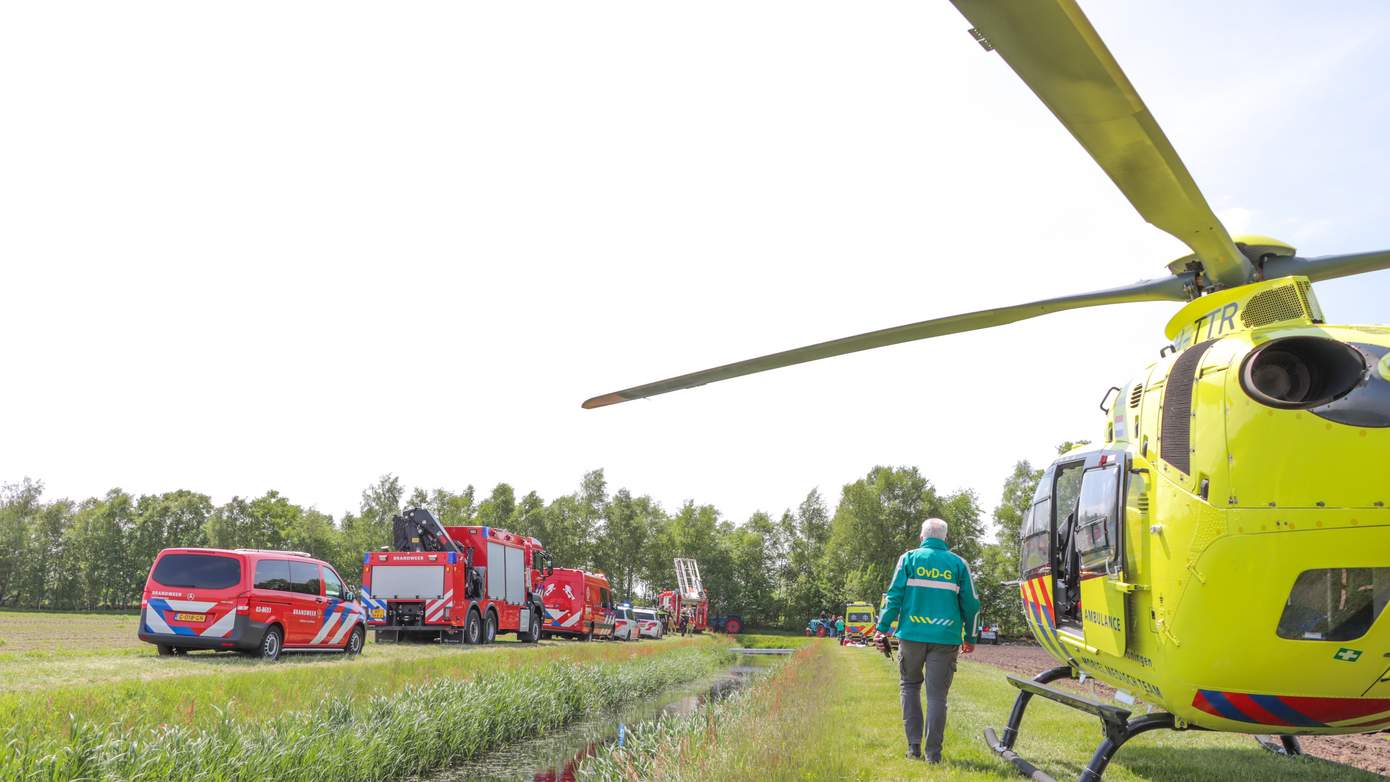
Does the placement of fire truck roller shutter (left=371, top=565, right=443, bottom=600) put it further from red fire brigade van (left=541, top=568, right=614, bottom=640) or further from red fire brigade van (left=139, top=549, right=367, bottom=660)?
red fire brigade van (left=541, top=568, right=614, bottom=640)

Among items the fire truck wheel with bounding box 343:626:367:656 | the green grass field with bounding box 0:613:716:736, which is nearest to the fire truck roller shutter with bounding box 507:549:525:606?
the fire truck wheel with bounding box 343:626:367:656

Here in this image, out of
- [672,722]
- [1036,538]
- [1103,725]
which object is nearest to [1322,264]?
[1036,538]

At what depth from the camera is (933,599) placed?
7359 mm

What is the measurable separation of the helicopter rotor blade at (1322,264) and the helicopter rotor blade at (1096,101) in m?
0.90

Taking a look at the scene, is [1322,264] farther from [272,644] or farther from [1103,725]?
[272,644]

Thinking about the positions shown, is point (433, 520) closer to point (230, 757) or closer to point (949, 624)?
point (230, 757)

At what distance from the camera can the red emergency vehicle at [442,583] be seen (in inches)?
867

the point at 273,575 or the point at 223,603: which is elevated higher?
the point at 273,575

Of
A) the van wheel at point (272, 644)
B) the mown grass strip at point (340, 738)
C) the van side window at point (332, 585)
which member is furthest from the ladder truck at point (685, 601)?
the mown grass strip at point (340, 738)

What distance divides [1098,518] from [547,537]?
237 ft

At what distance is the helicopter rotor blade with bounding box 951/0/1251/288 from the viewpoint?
9.20 feet

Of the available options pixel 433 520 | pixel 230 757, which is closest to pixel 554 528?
pixel 433 520

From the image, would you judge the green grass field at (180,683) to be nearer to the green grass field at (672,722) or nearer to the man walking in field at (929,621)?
the green grass field at (672,722)

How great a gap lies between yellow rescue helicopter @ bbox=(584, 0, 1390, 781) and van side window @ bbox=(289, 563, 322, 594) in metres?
15.5
